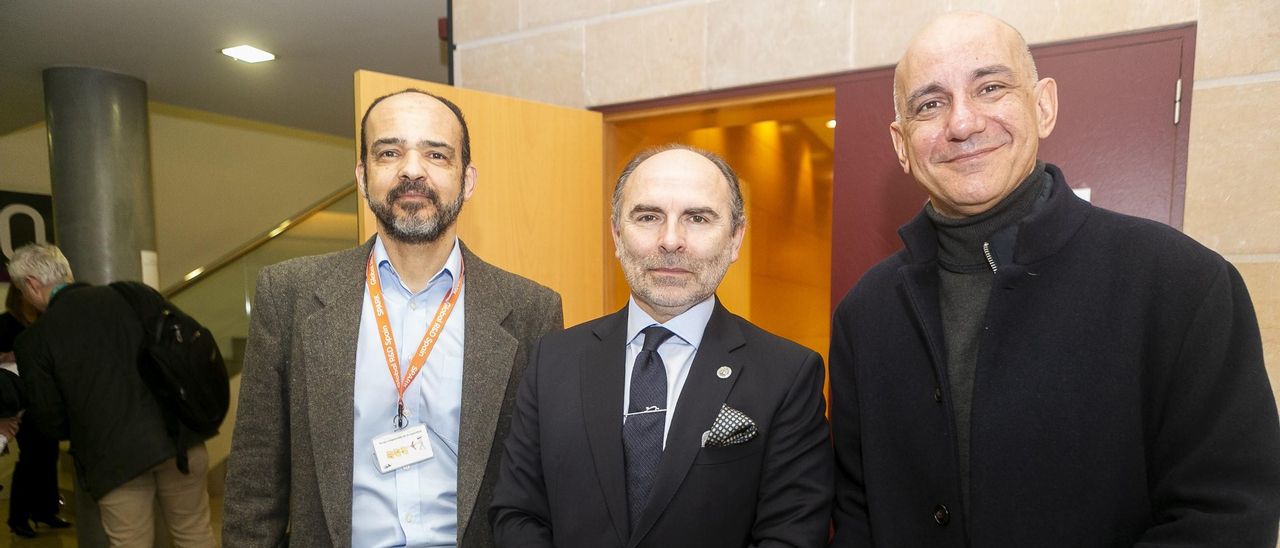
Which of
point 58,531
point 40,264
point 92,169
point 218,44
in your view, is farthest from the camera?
point 92,169

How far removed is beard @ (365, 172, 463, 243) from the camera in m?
1.70

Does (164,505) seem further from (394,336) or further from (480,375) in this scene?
(480,375)

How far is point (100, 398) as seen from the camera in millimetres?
3262

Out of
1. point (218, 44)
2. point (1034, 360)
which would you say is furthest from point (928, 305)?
point (218, 44)

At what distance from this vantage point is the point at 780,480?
134 centimetres

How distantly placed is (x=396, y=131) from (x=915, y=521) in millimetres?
1407

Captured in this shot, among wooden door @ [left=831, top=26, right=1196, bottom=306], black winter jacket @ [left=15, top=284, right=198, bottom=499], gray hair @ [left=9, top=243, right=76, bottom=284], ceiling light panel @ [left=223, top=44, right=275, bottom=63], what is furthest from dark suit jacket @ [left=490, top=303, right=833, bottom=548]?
ceiling light panel @ [left=223, top=44, right=275, bottom=63]

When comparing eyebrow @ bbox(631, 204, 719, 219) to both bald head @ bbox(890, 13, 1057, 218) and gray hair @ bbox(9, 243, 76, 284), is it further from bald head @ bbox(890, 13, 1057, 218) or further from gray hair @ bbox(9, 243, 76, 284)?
gray hair @ bbox(9, 243, 76, 284)

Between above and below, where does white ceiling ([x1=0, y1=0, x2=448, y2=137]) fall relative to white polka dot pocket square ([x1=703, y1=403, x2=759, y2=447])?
above

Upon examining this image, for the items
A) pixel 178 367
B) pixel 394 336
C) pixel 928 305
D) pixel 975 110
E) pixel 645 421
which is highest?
pixel 975 110

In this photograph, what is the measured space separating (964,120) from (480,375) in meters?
1.15

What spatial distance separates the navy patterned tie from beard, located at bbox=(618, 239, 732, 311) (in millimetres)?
69

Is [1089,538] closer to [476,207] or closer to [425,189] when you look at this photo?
[425,189]

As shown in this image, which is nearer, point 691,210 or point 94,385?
point 691,210
